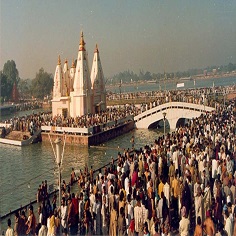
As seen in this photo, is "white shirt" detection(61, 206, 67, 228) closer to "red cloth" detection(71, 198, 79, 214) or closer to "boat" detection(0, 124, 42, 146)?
"red cloth" detection(71, 198, 79, 214)

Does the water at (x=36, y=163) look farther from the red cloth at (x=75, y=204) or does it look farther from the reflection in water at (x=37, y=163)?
the red cloth at (x=75, y=204)

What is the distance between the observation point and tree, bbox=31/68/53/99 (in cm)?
7544

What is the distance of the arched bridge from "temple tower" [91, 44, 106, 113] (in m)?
3.59

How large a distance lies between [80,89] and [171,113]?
7.60 meters

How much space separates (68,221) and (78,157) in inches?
524

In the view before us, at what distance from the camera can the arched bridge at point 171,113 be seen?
26336mm

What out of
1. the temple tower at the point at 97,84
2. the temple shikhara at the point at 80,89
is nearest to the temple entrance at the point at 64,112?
the temple shikhara at the point at 80,89

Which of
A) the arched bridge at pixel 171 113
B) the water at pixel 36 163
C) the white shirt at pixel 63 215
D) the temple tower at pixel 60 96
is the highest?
the temple tower at pixel 60 96

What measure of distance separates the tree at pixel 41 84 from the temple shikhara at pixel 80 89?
4275 centimetres

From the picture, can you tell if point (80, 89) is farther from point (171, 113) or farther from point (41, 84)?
point (41, 84)

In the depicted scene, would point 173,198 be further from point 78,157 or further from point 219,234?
point 78,157

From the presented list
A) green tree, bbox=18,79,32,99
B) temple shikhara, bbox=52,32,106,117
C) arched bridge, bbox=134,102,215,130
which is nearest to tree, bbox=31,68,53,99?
green tree, bbox=18,79,32,99

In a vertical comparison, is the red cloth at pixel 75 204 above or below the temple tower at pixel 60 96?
below

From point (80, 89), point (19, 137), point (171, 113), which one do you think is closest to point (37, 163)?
point (19, 137)
